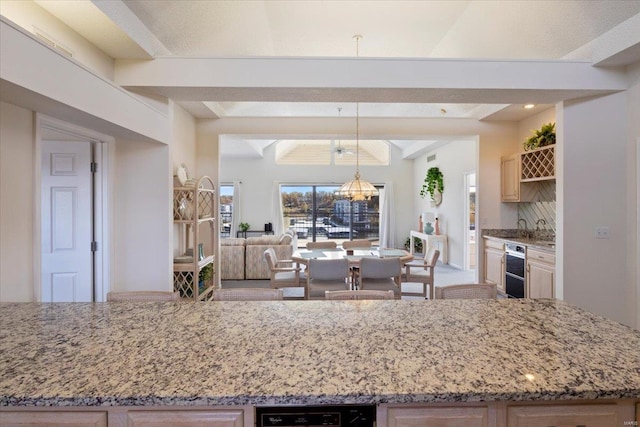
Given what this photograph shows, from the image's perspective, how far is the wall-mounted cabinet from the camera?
13.8ft

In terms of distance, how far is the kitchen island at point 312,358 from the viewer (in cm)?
96

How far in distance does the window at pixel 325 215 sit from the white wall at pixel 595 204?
675cm

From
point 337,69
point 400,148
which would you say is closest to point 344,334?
point 337,69

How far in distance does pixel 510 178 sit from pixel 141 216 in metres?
4.99

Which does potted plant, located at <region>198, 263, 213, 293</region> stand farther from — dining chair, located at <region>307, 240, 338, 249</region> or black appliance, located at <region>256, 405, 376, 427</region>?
black appliance, located at <region>256, 405, 376, 427</region>

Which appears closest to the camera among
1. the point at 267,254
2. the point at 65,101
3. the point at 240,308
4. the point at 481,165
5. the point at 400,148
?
the point at 240,308

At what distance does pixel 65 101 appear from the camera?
2.10m

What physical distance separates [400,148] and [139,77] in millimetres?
7851

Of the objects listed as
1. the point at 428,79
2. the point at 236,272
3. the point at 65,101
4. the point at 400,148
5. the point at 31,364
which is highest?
the point at 400,148

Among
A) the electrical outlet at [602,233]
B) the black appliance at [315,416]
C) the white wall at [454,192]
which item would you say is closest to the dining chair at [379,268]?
the electrical outlet at [602,233]

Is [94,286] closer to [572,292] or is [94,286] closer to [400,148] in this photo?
[572,292]

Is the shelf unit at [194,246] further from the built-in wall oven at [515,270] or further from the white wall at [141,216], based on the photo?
the built-in wall oven at [515,270]

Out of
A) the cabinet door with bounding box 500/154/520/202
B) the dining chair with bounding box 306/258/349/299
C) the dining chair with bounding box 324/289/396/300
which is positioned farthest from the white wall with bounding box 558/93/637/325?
the dining chair with bounding box 324/289/396/300

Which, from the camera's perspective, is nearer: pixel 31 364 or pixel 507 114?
pixel 31 364
